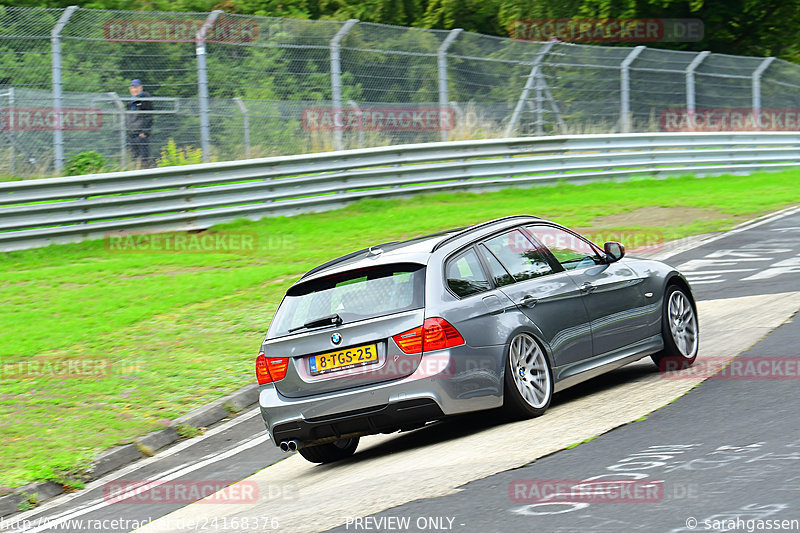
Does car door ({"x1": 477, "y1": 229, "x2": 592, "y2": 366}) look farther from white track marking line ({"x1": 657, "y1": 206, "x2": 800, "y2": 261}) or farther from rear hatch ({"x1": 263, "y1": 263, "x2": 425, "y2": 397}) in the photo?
white track marking line ({"x1": 657, "y1": 206, "x2": 800, "y2": 261})

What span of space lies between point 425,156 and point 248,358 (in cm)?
1202

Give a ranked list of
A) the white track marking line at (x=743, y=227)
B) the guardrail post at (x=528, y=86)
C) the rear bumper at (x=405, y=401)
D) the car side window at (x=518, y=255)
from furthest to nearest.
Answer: the guardrail post at (x=528, y=86) → the white track marking line at (x=743, y=227) → the car side window at (x=518, y=255) → the rear bumper at (x=405, y=401)

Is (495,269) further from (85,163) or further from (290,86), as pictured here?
(290,86)

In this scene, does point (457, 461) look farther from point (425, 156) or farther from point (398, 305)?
point (425, 156)

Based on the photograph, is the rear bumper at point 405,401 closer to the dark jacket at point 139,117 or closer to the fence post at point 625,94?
the dark jacket at point 139,117

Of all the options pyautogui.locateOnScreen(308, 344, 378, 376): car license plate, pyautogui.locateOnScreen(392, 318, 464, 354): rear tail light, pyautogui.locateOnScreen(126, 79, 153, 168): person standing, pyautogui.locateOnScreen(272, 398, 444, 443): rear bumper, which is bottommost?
pyautogui.locateOnScreen(272, 398, 444, 443): rear bumper

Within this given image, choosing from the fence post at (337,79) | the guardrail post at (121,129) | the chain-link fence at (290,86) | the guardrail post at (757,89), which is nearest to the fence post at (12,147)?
the chain-link fence at (290,86)

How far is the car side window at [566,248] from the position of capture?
852cm

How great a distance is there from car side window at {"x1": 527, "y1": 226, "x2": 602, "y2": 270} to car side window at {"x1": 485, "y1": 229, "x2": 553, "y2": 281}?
0.19m

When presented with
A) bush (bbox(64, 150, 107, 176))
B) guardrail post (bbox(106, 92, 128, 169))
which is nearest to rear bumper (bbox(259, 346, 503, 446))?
bush (bbox(64, 150, 107, 176))

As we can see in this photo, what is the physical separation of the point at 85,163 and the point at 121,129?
38.0 inches

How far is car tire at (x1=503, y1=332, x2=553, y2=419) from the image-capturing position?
7.37 meters

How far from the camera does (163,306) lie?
43.8 feet

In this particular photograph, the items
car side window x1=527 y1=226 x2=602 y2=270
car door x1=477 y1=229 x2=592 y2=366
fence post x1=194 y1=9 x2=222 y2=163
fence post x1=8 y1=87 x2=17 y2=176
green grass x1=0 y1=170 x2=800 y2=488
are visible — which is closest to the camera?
car door x1=477 y1=229 x2=592 y2=366
